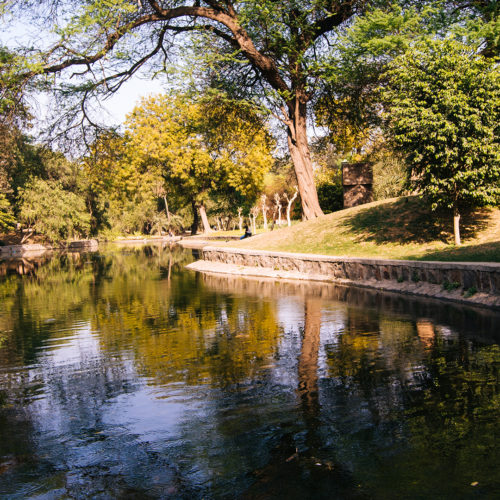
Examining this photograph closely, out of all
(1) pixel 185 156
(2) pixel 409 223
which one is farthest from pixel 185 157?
(2) pixel 409 223

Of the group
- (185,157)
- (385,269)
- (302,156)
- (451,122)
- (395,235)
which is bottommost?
(385,269)

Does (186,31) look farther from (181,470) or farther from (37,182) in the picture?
(37,182)

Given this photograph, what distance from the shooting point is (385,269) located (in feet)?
55.4

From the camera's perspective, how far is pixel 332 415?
5.93 metres

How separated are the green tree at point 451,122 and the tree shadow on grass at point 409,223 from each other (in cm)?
155

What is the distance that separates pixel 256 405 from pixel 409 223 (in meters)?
17.2

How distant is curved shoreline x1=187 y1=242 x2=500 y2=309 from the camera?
43.0 ft

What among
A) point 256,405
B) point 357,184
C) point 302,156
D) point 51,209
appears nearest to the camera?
point 256,405

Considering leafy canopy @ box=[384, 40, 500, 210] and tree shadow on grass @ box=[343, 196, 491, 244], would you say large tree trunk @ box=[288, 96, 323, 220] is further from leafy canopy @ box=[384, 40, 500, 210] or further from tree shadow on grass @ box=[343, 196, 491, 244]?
leafy canopy @ box=[384, 40, 500, 210]

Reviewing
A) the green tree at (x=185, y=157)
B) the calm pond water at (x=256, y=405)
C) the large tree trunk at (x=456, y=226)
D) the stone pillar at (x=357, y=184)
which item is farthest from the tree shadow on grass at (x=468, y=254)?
the green tree at (x=185, y=157)

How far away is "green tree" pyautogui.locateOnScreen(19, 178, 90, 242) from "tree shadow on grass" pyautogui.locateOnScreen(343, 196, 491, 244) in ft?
124

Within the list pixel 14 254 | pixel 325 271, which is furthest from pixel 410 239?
pixel 14 254

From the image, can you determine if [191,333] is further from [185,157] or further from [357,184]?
[185,157]

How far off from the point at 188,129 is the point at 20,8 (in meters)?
14.1
